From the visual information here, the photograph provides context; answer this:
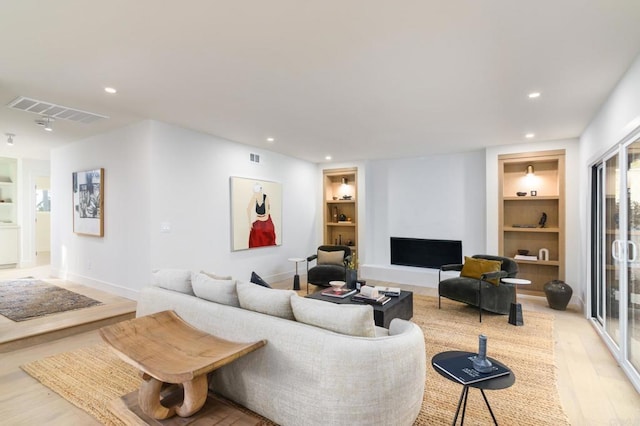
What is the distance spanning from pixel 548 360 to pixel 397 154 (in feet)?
13.9

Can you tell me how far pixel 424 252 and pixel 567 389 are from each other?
13.1 ft

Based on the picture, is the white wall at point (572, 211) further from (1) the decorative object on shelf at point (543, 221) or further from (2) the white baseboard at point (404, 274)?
(2) the white baseboard at point (404, 274)

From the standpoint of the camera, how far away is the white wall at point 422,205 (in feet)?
19.8

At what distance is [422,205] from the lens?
6.54 metres

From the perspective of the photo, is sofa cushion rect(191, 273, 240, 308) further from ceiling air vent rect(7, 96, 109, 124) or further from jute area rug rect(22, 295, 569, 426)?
ceiling air vent rect(7, 96, 109, 124)

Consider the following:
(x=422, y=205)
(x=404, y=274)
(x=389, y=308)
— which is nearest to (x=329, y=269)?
(x=404, y=274)

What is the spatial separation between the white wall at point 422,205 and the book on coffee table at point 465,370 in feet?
14.4

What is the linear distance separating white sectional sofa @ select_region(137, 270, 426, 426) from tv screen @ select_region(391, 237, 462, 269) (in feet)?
14.0

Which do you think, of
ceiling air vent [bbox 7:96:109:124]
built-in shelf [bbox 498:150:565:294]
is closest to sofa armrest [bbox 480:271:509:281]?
built-in shelf [bbox 498:150:565:294]

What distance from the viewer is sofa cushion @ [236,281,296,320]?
2.17 metres

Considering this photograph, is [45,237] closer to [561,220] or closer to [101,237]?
[101,237]

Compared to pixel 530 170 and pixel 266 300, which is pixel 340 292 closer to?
pixel 266 300

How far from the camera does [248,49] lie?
2412 mm

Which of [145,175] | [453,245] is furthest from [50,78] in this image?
[453,245]
